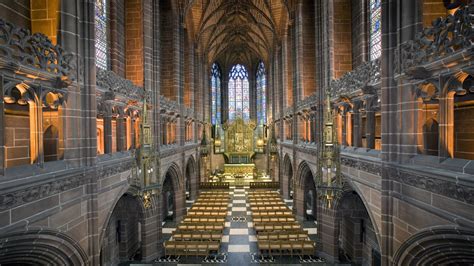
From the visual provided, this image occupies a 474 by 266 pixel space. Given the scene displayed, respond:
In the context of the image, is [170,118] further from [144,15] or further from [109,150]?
[109,150]

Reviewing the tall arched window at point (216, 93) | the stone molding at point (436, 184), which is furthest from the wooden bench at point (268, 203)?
the tall arched window at point (216, 93)

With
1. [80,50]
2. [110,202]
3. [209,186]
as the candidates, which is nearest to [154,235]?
[110,202]

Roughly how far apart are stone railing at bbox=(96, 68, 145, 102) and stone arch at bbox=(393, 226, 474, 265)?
367 inches

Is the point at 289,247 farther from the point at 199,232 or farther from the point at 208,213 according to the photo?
the point at 208,213

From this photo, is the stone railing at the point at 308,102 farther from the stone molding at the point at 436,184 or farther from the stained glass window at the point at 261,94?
the stained glass window at the point at 261,94

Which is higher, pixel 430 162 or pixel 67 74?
pixel 67 74

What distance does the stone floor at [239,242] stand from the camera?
14.4 meters

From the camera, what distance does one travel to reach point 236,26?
36.0 m

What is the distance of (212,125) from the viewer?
42.7 metres

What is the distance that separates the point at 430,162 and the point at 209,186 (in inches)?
1049

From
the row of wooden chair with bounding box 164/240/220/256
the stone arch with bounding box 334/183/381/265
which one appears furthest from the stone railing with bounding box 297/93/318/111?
the row of wooden chair with bounding box 164/240/220/256

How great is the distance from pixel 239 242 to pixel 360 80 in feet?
38.0

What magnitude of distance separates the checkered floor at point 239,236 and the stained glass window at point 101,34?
10284 mm

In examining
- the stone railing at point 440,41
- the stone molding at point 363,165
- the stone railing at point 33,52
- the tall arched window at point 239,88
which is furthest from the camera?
the tall arched window at point 239,88
